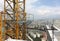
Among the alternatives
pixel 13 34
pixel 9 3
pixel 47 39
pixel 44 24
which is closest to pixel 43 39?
pixel 47 39

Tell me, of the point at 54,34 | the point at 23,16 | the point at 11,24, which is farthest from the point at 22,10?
the point at 54,34

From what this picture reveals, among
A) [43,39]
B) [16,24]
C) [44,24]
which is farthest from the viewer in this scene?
[44,24]

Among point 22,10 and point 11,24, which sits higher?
point 22,10

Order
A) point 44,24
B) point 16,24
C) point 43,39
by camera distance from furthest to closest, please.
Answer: point 44,24, point 43,39, point 16,24

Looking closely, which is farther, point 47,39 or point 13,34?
point 47,39

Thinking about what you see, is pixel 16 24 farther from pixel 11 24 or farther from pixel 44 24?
pixel 44 24

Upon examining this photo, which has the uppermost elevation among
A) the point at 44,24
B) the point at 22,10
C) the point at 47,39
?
the point at 22,10

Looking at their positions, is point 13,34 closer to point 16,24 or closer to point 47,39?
point 16,24

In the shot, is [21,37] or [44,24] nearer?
[21,37]

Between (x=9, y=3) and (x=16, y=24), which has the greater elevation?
(x=9, y=3)
